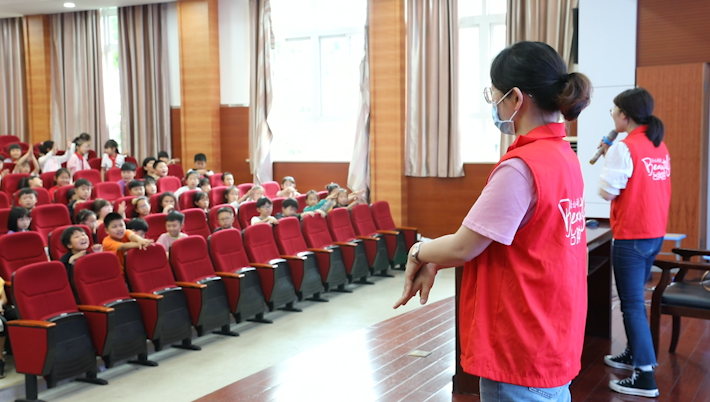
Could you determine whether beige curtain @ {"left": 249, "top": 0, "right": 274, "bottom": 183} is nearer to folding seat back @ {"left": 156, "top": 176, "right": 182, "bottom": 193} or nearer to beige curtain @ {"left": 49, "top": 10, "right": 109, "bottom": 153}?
folding seat back @ {"left": 156, "top": 176, "right": 182, "bottom": 193}

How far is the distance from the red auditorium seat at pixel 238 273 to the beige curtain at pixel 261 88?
4211 millimetres

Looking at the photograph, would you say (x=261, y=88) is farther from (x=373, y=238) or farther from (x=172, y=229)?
(x=172, y=229)

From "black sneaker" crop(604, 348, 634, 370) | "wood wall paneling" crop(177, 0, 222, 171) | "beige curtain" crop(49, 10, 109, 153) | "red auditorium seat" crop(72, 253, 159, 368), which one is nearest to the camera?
"black sneaker" crop(604, 348, 634, 370)

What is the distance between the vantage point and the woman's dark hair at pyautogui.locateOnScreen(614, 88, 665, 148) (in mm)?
2867

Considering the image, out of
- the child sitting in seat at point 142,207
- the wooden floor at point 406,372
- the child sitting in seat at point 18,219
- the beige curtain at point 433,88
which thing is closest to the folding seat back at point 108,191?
the child sitting in seat at point 142,207

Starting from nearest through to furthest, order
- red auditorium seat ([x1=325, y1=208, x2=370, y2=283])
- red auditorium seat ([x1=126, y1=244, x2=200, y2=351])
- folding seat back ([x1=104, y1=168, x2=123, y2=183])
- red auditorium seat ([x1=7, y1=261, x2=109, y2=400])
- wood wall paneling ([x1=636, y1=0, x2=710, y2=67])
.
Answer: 1. red auditorium seat ([x1=7, y1=261, x2=109, y2=400])
2. red auditorium seat ([x1=126, y1=244, x2=200, y2=351])
3. wood wall paneling ([x1=636, y1=0, x2=710, y2=67])
4. red auditorium seat ([x1=325, y1=208, x2=370, y2=283])
5. folding seat back ([x1=104, y1=168, x2=123, y2=183])

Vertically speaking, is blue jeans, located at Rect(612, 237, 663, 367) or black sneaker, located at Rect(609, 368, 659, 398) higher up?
blue jeans, located at Rect(612, 237, 663, 367)

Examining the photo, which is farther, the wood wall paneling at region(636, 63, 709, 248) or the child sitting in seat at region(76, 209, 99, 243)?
the wood wall paneling at region(636, 63, 709, 248)

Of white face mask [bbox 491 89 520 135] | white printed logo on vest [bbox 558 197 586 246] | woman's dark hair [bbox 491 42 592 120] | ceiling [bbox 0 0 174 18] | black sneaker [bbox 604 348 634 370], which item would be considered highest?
ceiling [bbox 0 0 174 18]

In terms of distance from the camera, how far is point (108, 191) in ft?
23.8

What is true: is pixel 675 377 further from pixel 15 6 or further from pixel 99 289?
pixel 15 6

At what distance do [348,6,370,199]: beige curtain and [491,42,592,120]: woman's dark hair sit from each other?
285 inches

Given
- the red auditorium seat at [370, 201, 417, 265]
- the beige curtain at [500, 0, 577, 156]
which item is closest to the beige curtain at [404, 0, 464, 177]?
the beige curtain at [500, 0, 577, 156]

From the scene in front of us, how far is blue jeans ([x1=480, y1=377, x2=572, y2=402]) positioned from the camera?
1.31m
